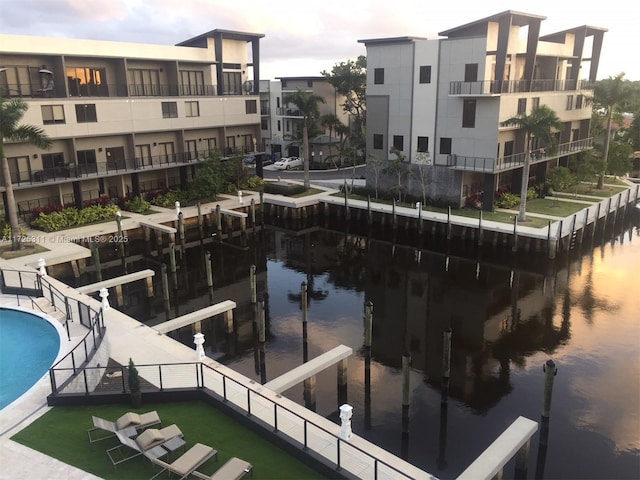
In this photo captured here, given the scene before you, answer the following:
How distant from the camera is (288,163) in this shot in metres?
75.2

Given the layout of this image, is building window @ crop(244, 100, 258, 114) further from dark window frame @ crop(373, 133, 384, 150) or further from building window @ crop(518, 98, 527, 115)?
building window @ crop(518, 98, 527, 115)

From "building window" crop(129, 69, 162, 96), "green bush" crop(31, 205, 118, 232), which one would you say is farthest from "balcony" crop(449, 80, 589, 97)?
"green bush" crop(31, 205, 118, 232)

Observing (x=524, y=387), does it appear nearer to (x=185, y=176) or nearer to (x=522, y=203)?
(x=522, y=203)

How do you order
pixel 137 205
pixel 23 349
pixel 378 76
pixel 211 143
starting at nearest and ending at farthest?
pixel 23 349 → pixel 137 205 → pixel 378 76 → pixel 211 143

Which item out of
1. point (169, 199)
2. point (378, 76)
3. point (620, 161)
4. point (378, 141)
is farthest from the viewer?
point (620, 161)

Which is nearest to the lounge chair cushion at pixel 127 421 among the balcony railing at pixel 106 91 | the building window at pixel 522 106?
the balcony railing at pixel 106 91

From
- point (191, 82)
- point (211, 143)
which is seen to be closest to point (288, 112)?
point (211, 143)

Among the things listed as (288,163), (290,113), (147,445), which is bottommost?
(147,445)

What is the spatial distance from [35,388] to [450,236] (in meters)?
34.6

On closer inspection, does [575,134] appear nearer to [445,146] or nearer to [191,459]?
[445,146]

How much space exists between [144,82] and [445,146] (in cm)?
2975

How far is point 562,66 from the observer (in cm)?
5869

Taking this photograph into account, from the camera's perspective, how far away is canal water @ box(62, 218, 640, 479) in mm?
20031

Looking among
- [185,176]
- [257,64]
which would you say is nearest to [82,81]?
[185,176]
